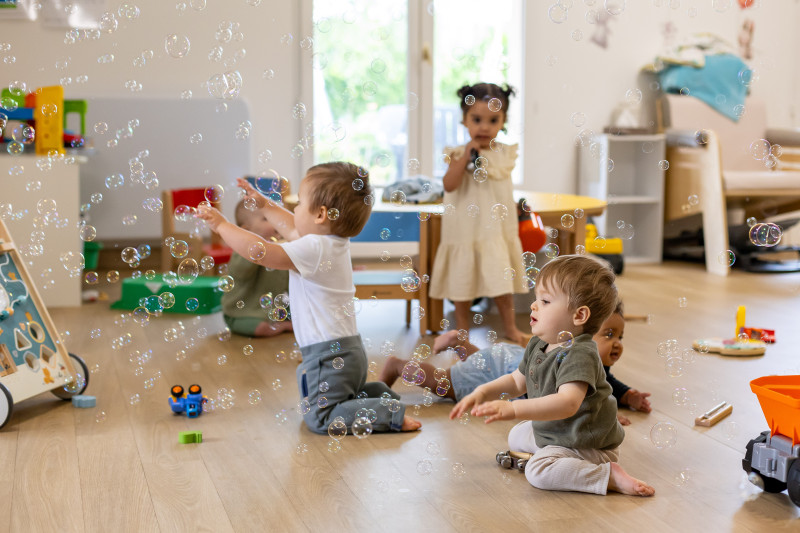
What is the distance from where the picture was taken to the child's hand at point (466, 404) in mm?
1827

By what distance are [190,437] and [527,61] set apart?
427 cm

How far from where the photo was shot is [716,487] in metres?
2.06

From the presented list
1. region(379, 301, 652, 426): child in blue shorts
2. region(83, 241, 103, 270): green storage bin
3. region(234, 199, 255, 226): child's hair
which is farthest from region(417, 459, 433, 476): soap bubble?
region(83, 241, 103, 270): green storage bin

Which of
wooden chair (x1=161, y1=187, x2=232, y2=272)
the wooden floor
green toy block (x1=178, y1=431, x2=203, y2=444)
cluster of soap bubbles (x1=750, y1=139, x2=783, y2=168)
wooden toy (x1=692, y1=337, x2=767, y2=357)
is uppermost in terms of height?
cluster of soap bubbles (x1=750, y1=139, x2=783, y2=168)

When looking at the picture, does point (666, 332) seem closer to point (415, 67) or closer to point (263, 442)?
point (263, 442)

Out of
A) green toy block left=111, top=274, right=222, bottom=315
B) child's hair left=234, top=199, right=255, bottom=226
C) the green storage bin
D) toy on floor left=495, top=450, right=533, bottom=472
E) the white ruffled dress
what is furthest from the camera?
the green storage bin

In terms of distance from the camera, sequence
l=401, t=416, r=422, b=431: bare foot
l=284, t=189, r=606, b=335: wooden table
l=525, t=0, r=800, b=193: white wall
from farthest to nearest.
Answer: l=525, t=0, r=800, b=193: white wall, l=284, t=189, r=606, b=335: wooden table, l=401, t=416, r=422, b=431: bare foot

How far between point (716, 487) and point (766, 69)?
522cm

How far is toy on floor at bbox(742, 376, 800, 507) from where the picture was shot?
189 centimetres

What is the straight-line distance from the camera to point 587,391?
201cm

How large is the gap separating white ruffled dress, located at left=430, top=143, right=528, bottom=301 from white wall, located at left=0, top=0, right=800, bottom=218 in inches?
66.1

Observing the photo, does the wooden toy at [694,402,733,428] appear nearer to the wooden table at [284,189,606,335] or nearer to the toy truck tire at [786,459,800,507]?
the toy truck tire at [786,459,800,507]

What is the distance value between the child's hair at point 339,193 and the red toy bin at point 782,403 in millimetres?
1055

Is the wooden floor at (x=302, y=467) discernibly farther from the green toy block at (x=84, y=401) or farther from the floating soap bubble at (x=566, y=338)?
the floating soap bubble at (x=566, y=338)
